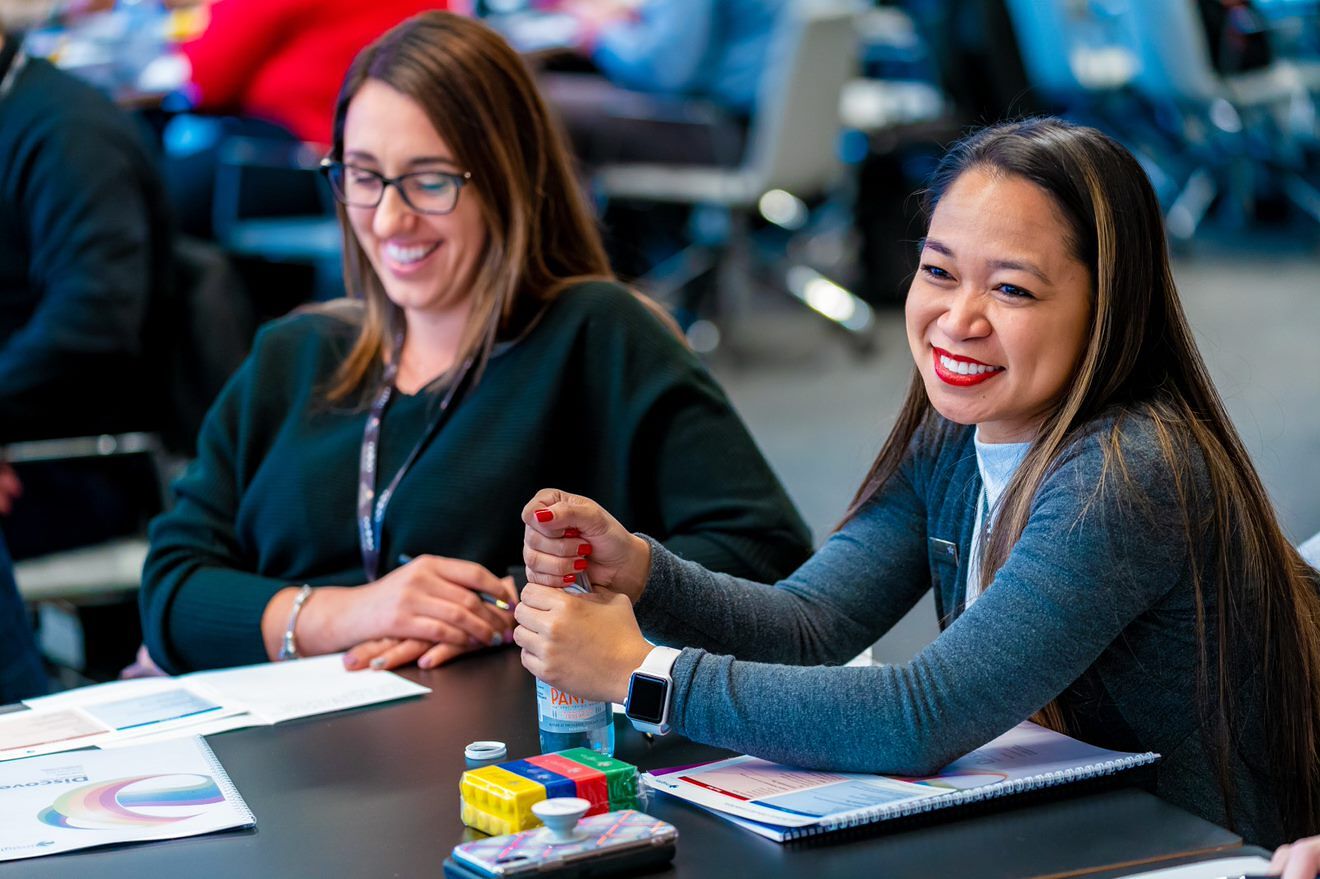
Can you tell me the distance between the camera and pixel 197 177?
481 centimetres

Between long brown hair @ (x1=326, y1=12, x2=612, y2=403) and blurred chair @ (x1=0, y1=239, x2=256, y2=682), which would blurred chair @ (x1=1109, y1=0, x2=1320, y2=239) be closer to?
blurred chair @ (x1=0, y1=239, x2=256, y2=682)

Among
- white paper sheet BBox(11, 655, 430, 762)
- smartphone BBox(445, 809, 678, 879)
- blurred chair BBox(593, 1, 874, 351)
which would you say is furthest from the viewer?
blurred chair BBox(593, 1, 874, 351)

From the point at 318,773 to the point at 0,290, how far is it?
2103 mm

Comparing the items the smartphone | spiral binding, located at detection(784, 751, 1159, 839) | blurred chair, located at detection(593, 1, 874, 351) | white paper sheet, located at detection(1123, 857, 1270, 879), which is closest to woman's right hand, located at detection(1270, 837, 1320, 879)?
white paper sheet, located at detection(1123, 857, 1270, 879)

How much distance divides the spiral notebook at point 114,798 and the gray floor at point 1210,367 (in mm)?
1590

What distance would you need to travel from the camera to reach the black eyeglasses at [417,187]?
73.3 inches

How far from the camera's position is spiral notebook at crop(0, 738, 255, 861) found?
1.14 m

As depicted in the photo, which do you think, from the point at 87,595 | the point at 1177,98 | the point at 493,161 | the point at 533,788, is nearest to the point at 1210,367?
the point at 493,161

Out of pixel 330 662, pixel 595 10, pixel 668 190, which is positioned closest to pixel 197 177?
pixel 668 190

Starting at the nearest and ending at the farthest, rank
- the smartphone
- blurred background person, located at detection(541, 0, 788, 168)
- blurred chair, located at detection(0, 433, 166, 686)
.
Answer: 1. the smartphone
2. blurred chair, located at detection(0, 433, 166, 686)
3. blurred background person, located at detection(541, 0, 788, 168)

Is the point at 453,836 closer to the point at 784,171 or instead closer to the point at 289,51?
the point at 289,51

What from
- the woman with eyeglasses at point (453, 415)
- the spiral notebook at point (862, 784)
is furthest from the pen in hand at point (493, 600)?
the spiral notebook at point (862, 784)

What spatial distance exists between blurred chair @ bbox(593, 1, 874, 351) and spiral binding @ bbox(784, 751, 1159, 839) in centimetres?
418

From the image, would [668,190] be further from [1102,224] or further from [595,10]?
[1102,224]
